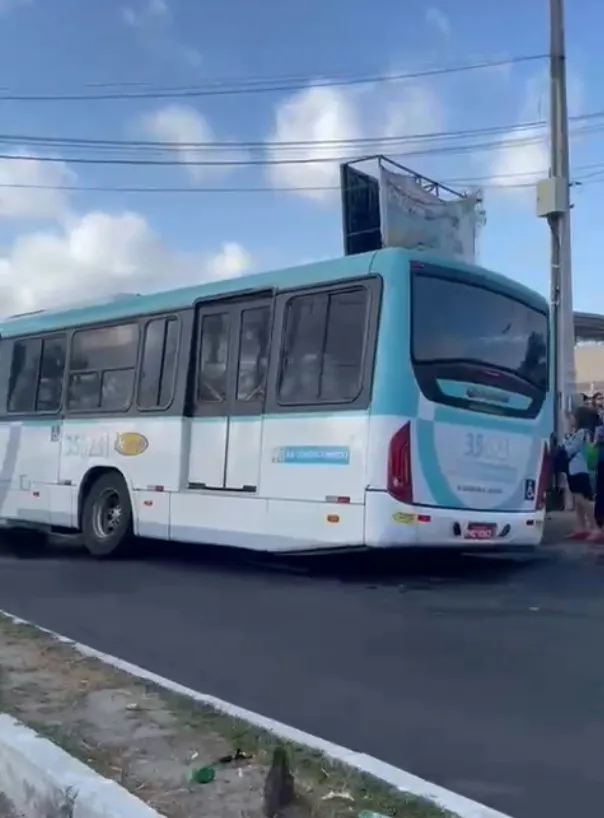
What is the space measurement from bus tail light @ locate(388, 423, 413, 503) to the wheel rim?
13.9ft

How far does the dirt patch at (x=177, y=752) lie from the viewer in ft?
13.3

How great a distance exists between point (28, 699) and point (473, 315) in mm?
6082

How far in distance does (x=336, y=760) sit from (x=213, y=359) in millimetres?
7067

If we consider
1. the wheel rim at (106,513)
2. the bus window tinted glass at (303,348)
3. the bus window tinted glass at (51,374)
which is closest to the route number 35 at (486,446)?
the bus window tinted glass at (303,348)

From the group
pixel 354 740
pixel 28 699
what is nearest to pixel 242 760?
pixel 354 740

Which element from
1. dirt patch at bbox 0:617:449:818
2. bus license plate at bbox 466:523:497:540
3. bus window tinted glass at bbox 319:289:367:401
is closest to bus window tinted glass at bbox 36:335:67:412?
bus window tinted glass at bbox 319:289:367:401

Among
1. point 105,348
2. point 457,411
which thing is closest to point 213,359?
point 105,348

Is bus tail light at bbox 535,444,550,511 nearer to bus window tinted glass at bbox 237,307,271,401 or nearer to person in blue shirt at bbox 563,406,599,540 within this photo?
person in blue shirt at bbox 563,406,599,540

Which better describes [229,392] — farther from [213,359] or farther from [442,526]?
[442,526]

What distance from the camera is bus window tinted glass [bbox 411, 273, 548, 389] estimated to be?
9680 mm

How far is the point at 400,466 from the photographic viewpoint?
31.0ft

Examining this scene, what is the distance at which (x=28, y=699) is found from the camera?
224 inches

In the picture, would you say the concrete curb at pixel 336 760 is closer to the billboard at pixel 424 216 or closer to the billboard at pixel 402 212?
the billboard at pixel 424 216

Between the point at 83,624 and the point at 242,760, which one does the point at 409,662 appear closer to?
the point at 242,760
